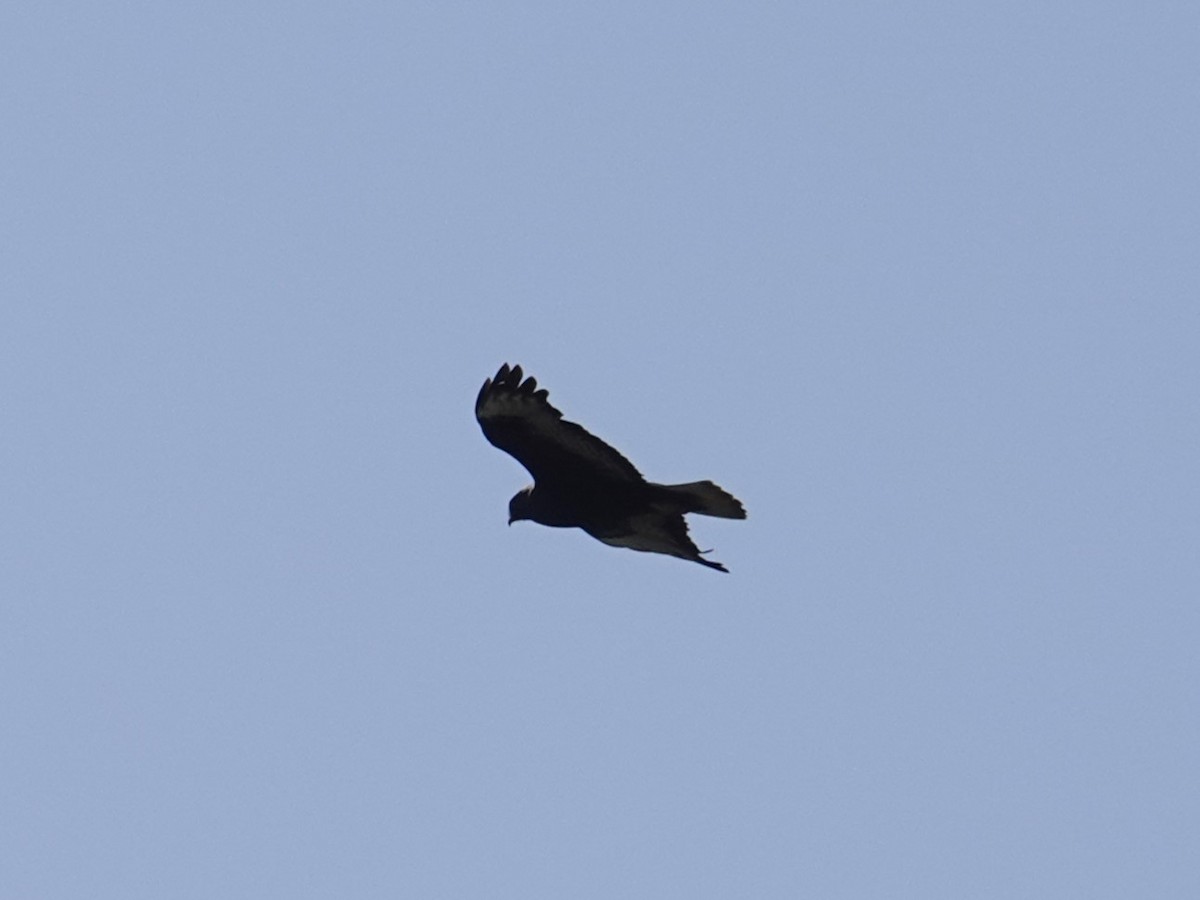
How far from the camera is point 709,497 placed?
49719 mm

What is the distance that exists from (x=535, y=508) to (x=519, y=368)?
120cm

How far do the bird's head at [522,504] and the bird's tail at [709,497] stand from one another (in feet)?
3.49

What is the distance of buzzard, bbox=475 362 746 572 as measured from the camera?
163ft

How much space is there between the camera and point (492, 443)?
49.9m

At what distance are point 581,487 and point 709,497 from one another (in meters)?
0.91

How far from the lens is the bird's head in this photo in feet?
165

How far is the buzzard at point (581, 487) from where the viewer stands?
4959 centimetres

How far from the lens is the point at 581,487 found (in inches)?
1972

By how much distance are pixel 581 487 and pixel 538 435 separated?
1.82 feet

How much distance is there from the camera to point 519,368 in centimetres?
4953

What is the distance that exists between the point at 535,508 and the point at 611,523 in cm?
52

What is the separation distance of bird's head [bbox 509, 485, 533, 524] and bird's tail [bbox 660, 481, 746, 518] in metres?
1.06

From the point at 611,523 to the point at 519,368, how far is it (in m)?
1.34

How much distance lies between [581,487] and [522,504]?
0.49 meters
